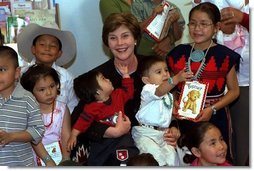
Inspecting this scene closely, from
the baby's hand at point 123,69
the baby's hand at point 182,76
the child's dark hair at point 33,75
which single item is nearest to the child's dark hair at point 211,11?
the baby's hand at point 182,76

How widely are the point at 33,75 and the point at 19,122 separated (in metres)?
0.24

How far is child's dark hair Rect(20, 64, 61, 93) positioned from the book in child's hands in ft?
1.48

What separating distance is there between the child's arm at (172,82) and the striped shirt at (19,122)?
1.27 feet

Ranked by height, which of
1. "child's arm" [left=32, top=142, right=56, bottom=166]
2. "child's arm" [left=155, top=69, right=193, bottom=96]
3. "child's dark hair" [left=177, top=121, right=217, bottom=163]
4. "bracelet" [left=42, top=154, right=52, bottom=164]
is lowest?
"bracelet" [left=42, top=154, right=52, bottom=164]

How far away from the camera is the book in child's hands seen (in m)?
1.48

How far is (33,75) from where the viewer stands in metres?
1.59

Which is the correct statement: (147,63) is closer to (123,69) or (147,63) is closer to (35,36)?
(123,69)

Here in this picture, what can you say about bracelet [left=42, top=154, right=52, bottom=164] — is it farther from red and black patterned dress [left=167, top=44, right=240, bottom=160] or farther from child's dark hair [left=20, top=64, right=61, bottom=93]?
red and black patterned dress [left=167, top=44, right=240, bottom=160]

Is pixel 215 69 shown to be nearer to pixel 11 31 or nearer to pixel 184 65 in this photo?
pixel 184 65

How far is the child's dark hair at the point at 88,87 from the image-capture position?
5.09 ft

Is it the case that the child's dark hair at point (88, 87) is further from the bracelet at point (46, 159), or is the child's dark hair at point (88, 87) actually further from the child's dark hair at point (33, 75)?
the bracelet at point (46, 159)

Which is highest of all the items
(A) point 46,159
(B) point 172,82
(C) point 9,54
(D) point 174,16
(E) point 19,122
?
(D) point 174,16

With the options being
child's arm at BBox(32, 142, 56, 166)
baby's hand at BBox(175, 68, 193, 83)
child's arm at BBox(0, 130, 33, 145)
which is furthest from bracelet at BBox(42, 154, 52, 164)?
baby's hand at BBox(175, 68, 193, 83)

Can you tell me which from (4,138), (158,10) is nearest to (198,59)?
(158,10)
